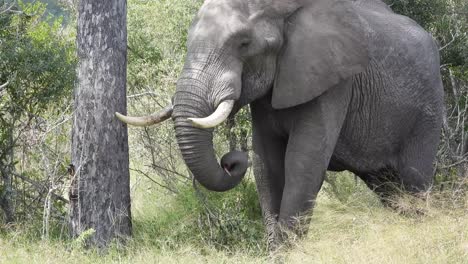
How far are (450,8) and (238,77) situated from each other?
511 centimetres

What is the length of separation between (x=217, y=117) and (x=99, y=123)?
55.6 inches

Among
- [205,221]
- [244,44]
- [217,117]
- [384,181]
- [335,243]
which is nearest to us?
[335,243]

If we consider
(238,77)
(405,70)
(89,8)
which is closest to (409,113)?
(405,70)

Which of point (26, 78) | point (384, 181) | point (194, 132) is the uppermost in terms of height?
point (26, 78)

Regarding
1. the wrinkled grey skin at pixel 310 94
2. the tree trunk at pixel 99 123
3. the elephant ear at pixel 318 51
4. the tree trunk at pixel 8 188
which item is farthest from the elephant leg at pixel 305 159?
the tree trunk at pixel 8 188

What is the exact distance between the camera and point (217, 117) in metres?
→ 7.54

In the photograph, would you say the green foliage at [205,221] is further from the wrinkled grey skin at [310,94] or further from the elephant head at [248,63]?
the elephant head at [248,63]

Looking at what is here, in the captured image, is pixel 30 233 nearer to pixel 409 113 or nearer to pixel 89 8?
pixel 89 8

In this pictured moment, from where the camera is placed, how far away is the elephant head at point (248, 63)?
25.1 feet

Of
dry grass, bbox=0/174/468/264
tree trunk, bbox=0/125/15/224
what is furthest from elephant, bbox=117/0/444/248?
tree trunk, bbox=0/125/15/224

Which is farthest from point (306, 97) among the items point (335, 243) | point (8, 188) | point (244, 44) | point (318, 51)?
point (8, 188)

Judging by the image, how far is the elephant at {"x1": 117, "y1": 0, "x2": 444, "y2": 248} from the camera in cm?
775

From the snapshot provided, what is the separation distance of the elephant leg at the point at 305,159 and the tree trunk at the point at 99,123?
4.75ft

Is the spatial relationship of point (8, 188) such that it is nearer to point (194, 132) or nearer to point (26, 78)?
point (26, 78)
